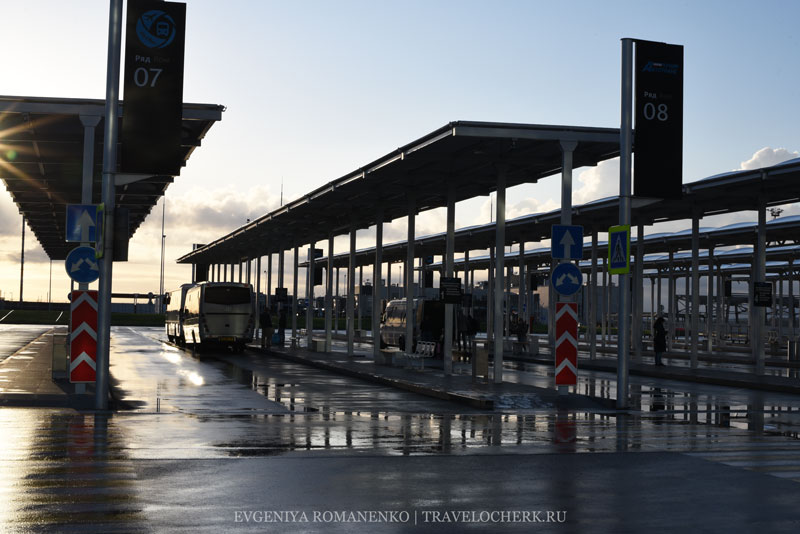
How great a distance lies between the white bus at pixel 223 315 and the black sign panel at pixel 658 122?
27.1 metres

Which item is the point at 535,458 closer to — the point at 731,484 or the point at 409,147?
the point at 731,484

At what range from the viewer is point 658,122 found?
19703 millimetres

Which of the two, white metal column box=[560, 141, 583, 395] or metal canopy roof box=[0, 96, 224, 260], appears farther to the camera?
white metal column box=[560, 141, 583, 395]

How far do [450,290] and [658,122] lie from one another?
7.89 meters

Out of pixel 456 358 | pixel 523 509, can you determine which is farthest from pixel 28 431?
pixel 456 358

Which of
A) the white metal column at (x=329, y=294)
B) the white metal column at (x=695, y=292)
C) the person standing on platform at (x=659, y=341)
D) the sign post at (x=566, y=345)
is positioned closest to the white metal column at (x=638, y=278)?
the person standing on platform at (x=659, y=341)

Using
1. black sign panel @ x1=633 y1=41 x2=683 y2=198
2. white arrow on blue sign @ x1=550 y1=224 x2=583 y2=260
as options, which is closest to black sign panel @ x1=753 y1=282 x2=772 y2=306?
black sign panel @ x1=633 y1=41 x2=683 y2=198

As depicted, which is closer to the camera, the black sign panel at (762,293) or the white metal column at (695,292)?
the black sign panel at (762,293)

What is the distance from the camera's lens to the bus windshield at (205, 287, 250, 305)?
4431 centimetres

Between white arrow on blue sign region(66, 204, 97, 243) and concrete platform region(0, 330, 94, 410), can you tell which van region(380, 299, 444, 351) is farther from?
white arrow on blue sign region(66, 204, 97, 243)

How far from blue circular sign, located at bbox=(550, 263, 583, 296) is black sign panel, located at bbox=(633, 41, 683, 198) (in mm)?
1929

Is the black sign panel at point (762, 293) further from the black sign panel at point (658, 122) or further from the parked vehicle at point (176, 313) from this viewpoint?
the parked vehicle at point (176, 313)

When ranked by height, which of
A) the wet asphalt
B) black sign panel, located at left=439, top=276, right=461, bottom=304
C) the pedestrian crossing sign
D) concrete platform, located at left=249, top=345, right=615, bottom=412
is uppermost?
the pedestrian crossing sign

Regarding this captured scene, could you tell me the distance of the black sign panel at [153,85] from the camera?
1820 cm
